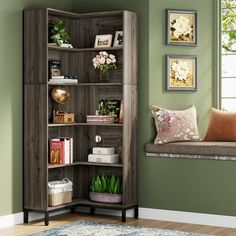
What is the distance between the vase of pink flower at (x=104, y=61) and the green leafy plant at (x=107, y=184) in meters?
1.13

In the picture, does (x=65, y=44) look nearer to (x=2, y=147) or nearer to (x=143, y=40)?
(x=143, y=40)

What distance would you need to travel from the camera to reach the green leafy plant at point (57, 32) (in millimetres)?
6379

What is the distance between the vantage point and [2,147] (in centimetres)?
612

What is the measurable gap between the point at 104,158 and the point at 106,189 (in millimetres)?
331

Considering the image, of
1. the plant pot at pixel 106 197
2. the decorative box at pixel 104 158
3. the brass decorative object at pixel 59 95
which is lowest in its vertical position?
the plant pot at pixel 106 197

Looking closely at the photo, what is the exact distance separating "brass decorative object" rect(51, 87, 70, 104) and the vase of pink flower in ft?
1.40

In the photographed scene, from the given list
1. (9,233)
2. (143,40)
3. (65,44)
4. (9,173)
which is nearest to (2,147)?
(9,173)

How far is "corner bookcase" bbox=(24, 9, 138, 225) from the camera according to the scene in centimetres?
623

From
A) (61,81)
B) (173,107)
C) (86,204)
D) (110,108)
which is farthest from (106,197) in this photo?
(61,81)

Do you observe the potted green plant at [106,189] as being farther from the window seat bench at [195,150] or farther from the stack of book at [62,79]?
the stack of book at [62,79]

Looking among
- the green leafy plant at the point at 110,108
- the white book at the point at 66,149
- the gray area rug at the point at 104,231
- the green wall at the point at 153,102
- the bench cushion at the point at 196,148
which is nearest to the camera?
the gray area rug at the point at 104,231

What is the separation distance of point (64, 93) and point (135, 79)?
75cm

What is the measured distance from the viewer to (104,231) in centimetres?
589

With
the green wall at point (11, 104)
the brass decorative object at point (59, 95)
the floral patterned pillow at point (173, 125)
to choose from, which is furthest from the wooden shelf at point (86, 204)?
the brass decorative object at point (59, 95)
